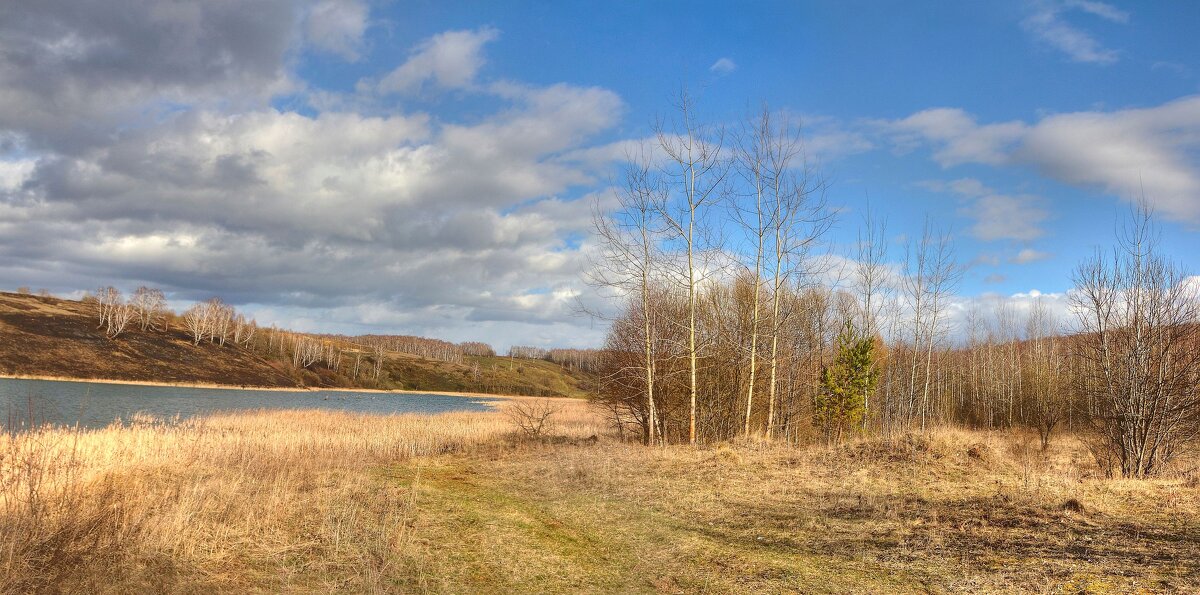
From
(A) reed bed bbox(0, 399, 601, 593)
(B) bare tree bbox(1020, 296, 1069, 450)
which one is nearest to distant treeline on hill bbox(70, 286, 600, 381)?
(B) bare tree bbox(1020, 296, 1069, 450)

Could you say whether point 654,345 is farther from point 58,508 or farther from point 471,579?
point 58,508

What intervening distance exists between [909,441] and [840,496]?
19.1 feet

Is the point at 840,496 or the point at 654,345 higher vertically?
the point at 654,345

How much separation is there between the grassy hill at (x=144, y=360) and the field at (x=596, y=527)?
42319mm

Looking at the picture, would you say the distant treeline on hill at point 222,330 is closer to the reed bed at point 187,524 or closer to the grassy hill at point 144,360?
the grassy hill at point 144,360

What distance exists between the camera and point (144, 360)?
285 ft

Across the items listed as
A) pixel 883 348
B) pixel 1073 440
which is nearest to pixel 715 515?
pixel 1073 440

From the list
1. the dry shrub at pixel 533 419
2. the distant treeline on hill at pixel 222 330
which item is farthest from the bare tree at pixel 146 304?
the dry shrub at pixel 533 419

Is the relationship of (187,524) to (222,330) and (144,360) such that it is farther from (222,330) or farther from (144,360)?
(222,330)

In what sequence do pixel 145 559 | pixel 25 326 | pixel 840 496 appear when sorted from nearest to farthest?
pixel 145 559 → pixel 840 496 → pixel 25 326

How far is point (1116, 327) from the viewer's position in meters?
15.9

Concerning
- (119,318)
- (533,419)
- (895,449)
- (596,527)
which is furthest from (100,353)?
(895,449)

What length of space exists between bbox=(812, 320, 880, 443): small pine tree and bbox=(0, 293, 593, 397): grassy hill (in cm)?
3118

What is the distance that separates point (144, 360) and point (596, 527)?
99.8m
